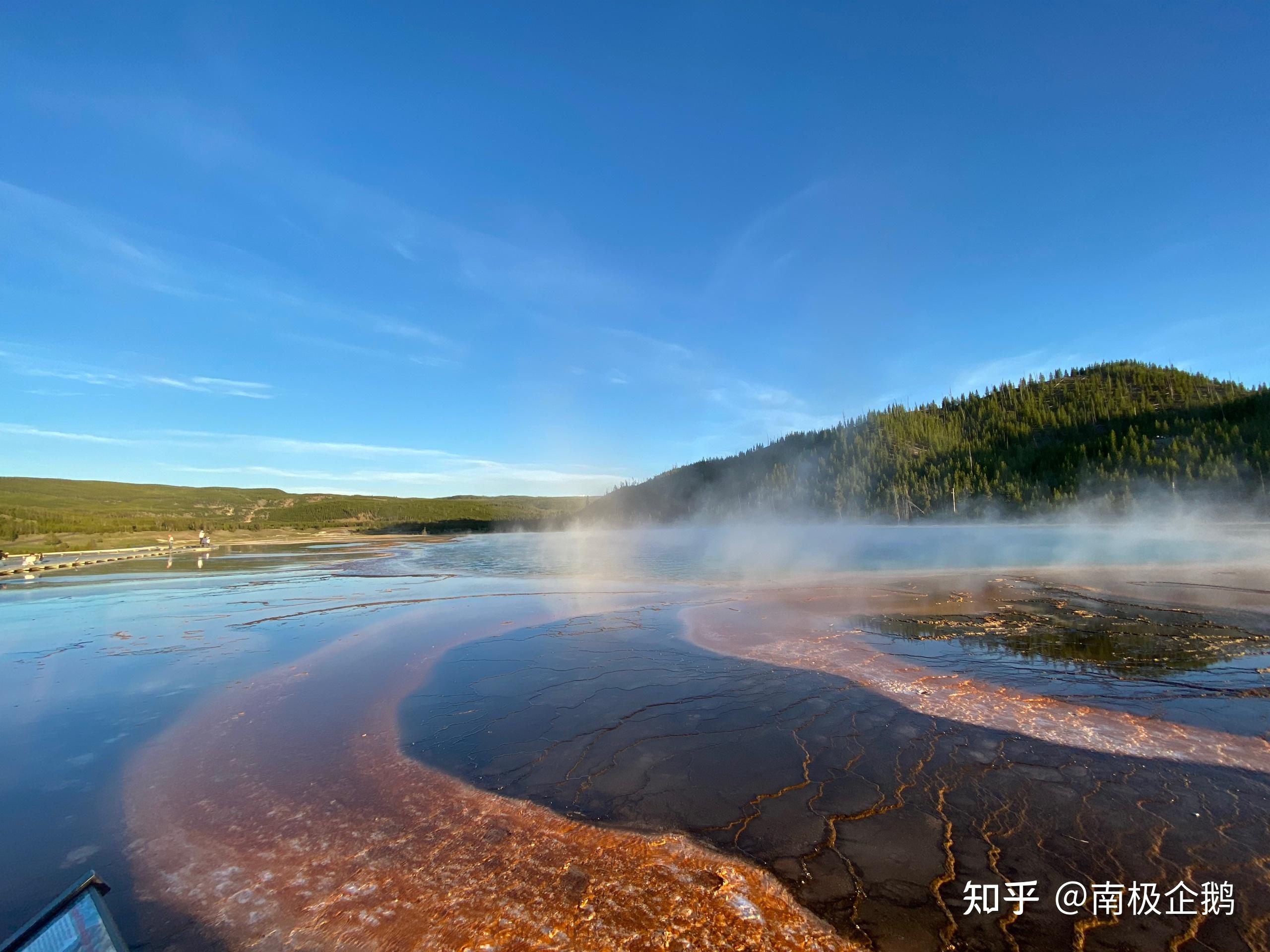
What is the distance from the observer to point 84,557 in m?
35.9

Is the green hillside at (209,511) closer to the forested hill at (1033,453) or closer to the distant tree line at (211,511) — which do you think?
the distant tree line at (211,511)

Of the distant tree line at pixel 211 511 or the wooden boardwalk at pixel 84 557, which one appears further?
the distant tree line at pixel 211 511

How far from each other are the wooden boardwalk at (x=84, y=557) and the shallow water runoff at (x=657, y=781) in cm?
2370

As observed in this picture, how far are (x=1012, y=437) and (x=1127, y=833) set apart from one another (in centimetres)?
10695

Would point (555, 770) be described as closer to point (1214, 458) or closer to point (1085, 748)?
point (1085, 748)

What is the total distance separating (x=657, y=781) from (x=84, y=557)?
1860 inches

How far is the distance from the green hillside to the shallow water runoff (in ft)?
191

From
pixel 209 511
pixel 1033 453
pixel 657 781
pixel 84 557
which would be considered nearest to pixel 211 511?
pixel 209 511

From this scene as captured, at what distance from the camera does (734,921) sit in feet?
11.5

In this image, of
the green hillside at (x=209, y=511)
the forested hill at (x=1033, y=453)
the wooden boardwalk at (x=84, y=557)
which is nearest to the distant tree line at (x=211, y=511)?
the green hillside at (x=209, y=511)

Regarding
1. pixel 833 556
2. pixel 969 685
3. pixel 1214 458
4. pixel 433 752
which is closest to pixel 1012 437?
pixel 1214 458

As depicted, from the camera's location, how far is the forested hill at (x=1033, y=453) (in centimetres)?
6562

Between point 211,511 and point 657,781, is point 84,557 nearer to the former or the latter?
point 657,781

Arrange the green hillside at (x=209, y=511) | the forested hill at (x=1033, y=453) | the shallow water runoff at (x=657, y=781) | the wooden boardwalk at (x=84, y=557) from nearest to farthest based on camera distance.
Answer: the shallow water runoff at (x=657, y=781) < the wooden boardwalk at (x=84, y=557) < the green hillside at (x=209, y=511) < the forested hill at (x=1033, y=453)
